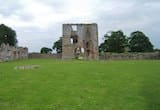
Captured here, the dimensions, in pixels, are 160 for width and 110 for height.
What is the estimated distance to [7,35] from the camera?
7875 cm

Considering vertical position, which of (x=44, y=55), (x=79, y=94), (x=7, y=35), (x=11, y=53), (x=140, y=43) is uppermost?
(x=7, y=35)

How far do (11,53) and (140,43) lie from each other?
3559 cm

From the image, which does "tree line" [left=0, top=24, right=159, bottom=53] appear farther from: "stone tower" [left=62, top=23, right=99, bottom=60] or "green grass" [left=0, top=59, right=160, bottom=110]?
"green grass" [left=0, top=59, right=160, bottom=110]

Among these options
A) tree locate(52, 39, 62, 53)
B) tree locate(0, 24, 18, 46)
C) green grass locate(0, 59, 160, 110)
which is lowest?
green grass locate(0, 59, 160, 110)

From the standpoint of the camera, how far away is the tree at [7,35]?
77269 mm

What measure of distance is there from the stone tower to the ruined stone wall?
7531mm

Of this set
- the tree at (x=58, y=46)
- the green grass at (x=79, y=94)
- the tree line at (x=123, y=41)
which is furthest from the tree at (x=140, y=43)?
the green grass at (x=79, y=94)

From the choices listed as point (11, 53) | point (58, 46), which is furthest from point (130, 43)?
point (11, 53)

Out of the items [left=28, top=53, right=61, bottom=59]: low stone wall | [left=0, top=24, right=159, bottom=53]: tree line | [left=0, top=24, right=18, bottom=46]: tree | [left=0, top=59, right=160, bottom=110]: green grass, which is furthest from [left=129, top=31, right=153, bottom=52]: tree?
[left=0, top=59, right=160, bottom=110]: green grass

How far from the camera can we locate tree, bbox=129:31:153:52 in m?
81.1

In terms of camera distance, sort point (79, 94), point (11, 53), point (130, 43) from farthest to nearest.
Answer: point (130, 43) < point (11, 53) < point (79, 94)

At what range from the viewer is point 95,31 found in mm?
60719

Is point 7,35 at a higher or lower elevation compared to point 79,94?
higher

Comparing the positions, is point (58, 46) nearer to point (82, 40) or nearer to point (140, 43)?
point (140, 43)
